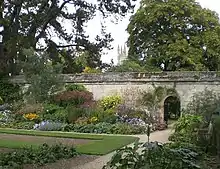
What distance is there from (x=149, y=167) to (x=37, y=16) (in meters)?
22.8

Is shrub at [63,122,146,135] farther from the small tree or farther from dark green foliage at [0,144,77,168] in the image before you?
dark green foliage at [0,144,77,168]

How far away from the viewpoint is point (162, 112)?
64.6ft

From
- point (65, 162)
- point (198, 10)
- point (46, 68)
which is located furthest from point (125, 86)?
point (65, 162)

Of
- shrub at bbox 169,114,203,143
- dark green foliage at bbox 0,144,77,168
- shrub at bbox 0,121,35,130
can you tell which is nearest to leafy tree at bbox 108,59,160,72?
shrub at bbox 0,121,35,130

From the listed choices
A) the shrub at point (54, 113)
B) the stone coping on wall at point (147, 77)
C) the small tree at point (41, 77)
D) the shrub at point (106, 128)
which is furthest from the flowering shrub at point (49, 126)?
the stone coping on wall at point (147, 77)

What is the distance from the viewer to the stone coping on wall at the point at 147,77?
19828 millimetres

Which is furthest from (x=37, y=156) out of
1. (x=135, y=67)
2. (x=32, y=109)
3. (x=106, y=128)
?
(x=135, y=67)

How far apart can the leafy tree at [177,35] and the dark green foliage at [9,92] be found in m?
9.55

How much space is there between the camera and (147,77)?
2097 cm

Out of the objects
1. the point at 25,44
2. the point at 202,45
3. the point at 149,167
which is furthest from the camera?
the point at 202,45

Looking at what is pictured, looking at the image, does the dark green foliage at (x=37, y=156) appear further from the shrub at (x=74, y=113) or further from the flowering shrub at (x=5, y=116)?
the flowering shrub at (x=5, y=116)

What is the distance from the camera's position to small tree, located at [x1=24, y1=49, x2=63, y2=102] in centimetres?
2072

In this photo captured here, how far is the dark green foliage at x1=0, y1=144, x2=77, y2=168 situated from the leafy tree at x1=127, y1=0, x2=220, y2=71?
1877 centimetres

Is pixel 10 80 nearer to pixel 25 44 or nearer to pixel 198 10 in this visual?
pixel 25 44
